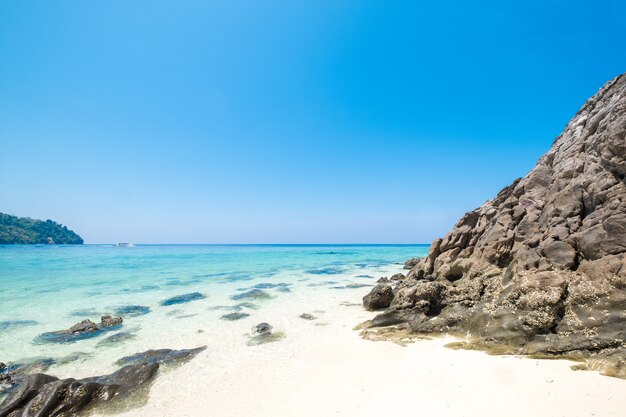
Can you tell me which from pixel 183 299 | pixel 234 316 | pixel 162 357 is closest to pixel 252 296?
pixel 183 299

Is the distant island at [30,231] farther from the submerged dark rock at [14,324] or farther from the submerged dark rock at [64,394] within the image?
the submerged dark rock at [64,394]

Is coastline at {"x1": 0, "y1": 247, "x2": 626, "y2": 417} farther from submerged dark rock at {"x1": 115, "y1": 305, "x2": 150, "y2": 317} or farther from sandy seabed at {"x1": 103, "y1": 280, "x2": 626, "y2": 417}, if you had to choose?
submerged dark rock at {"x1": 115, "y1": 305, "x2": 150, "y2": 317}

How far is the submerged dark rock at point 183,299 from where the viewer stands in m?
20.5

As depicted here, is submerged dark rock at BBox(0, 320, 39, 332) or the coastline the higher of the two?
the coastline

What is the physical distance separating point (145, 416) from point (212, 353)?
13.5ft

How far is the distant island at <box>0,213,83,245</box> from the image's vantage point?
465 ft

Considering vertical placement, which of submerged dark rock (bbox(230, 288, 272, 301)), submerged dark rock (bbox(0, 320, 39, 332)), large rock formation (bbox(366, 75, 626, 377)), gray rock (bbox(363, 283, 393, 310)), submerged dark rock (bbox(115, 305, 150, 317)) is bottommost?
submerged dark rock (bbox(0, 320, 39, 332))

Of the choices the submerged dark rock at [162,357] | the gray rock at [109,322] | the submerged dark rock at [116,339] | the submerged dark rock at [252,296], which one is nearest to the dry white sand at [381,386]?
the submerged dark rock at [162,357]

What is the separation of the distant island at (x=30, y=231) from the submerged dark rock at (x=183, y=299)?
179 metres

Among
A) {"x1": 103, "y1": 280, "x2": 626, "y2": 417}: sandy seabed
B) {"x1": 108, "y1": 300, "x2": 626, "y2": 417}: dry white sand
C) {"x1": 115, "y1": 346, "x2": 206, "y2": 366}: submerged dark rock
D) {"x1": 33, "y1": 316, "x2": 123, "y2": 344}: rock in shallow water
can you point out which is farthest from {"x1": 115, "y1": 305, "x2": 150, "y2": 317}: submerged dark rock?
{"x1": 108, "y1": 300, "x2": 626, "y2": 417}: dry white sand

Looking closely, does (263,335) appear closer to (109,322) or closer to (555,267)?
(109,322)

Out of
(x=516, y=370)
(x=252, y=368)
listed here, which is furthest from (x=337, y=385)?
(x=516, y=370)

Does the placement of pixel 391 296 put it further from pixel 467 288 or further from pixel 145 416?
pixel 145 416

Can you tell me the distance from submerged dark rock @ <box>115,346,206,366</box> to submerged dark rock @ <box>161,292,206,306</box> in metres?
9.39
